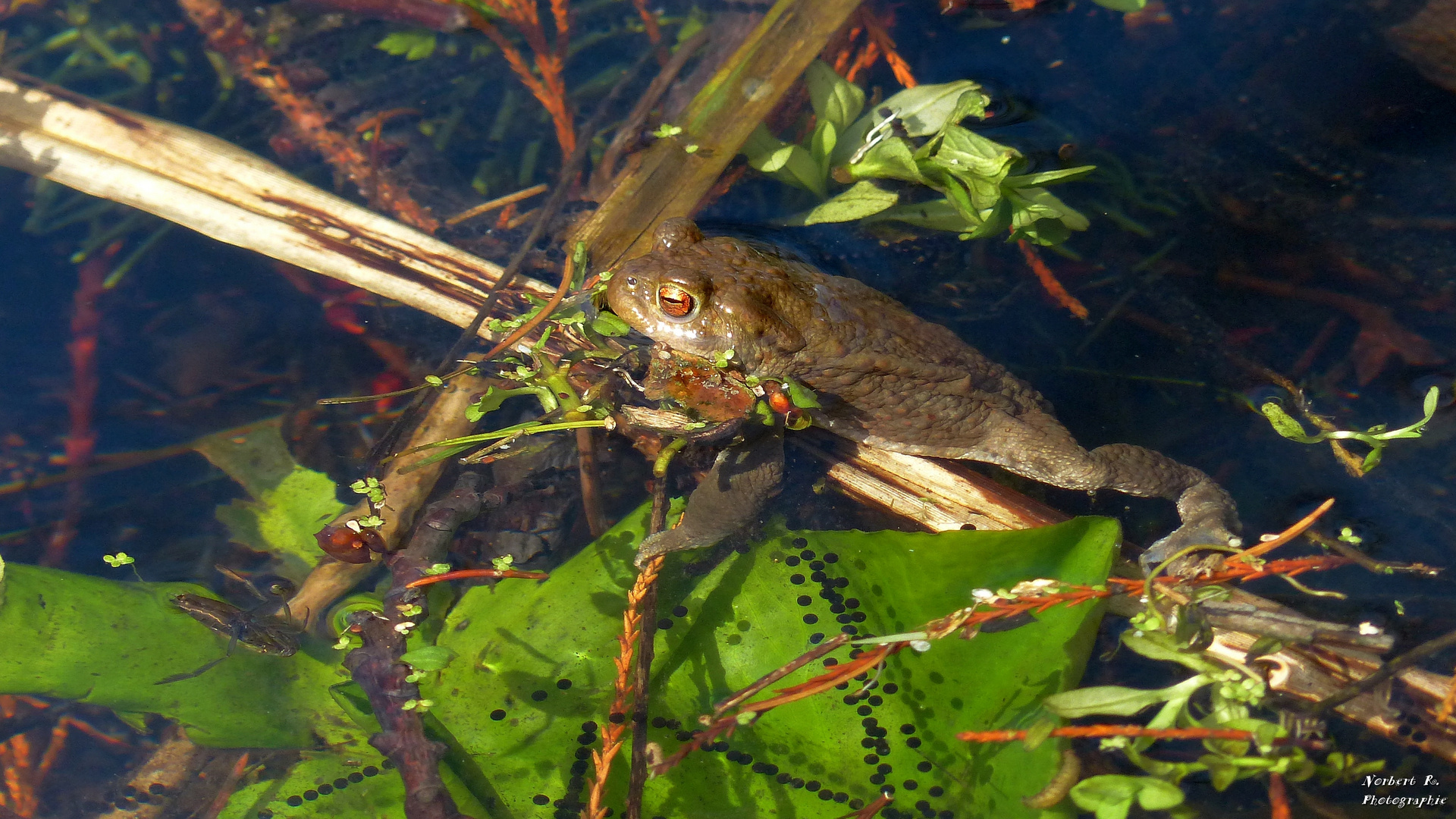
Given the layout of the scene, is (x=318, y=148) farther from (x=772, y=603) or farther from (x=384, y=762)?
(x=772, y=603)

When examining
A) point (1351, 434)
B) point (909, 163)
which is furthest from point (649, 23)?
point (1351, 434)

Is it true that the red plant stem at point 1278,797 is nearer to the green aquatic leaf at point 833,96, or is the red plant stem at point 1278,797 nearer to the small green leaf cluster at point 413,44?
the green aquatic leaf at point 833,96

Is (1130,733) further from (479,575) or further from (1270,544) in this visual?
(479,575)

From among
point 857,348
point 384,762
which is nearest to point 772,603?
point 857,348

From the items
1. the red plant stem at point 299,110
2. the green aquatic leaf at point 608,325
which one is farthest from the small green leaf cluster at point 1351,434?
the red plant stem at point 299,110

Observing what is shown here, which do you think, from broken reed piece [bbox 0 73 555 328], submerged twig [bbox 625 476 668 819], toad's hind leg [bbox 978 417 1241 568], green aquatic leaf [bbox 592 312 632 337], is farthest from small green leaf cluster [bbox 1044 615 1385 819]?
broken reed piece [bbox 0 73 555 328]
